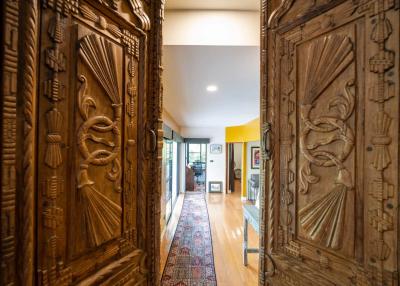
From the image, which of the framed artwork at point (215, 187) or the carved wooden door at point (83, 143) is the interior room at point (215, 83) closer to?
the carved wooden door at point (83, 143)

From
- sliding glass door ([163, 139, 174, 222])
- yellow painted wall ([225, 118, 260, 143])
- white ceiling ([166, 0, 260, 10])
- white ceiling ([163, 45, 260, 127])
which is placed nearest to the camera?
white ceiling ([166, 0, 260, 10])

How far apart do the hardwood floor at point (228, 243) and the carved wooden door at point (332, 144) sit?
2.06 m

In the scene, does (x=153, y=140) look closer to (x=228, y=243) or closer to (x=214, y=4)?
(x=214, y=4)

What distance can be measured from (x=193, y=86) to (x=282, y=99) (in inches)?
75.3

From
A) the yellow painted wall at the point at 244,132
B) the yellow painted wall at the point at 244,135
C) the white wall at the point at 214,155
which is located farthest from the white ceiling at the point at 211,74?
the white wall at the point at 214,155

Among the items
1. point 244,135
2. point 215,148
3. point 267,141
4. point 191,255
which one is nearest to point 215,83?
point 267,141

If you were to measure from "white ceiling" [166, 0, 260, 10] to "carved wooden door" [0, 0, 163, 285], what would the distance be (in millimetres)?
599

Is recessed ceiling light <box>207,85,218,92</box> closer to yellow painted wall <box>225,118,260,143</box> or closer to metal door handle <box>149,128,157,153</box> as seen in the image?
metal door handle <box>149,128,157,153</box>

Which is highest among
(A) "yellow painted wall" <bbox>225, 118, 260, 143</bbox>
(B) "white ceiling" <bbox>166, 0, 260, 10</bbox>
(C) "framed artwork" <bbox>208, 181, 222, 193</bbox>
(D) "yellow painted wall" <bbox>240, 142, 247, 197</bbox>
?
(B) "white ceiling" <bbox>166, 0, 260, 10</bbox>

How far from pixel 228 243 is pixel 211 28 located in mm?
3440

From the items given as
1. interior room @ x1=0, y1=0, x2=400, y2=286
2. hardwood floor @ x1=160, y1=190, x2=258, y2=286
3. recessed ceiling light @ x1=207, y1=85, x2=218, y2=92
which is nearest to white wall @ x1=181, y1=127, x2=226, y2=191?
hardwood floor @ x1=160, y1=190, x2=258, y2=286

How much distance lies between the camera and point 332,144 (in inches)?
33.4

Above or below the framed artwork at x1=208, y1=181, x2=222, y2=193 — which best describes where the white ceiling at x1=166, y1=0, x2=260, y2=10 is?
above

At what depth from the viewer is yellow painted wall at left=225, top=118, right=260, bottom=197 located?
636cm
